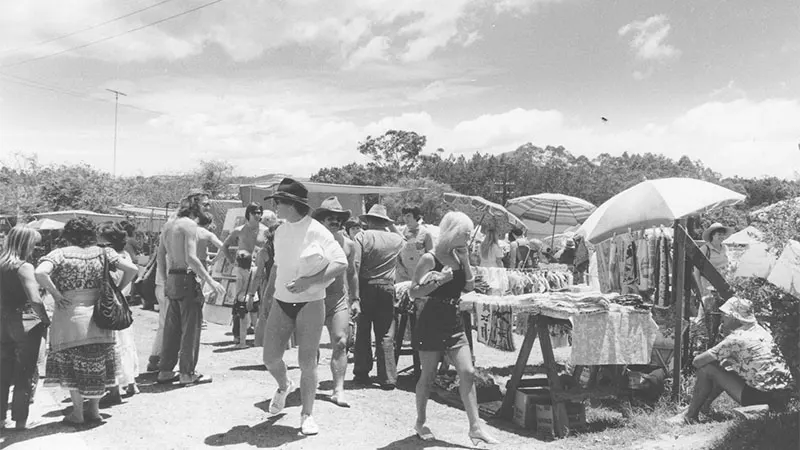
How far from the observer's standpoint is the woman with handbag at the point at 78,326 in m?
4.71

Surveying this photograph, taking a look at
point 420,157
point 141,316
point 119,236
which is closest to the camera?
point 119,236

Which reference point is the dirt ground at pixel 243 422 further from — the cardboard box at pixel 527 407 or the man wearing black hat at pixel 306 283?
the man wearing black hat at pixel 306 283

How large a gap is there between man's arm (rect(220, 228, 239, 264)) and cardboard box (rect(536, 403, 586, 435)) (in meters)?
4.52

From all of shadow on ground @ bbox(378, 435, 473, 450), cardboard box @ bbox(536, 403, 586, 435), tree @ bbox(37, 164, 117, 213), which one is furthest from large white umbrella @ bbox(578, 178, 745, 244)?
tree @ bbox(37, 164, 117, 213)

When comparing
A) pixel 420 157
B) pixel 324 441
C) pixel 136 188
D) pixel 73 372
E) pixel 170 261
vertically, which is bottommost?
pixel 324 441

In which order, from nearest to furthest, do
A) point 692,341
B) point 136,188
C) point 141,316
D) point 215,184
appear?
1. point 692,341
2. point 141,316
3. point 136,188
4. point 215,184

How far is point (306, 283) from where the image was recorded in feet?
15.0

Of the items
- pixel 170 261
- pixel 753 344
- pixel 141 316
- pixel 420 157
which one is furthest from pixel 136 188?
pixel 753 344

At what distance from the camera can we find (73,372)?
4.72 metres

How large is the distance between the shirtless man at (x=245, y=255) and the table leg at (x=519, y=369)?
379 centimetres

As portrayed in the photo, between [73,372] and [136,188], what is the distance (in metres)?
49.3

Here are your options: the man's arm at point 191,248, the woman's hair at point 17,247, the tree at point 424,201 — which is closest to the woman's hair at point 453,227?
the man's arm at point 191,248

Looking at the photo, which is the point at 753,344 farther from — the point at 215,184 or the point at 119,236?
the point at 215,184

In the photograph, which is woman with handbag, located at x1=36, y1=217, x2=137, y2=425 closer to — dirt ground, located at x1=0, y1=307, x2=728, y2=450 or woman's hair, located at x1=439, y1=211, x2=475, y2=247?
dirt ground, located at x1=0, y1=307, x2=728, y2=450
